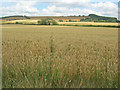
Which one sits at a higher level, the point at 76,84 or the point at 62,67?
the point at 62,67

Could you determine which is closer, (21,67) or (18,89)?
(18,89)

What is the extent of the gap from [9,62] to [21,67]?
1.91ft

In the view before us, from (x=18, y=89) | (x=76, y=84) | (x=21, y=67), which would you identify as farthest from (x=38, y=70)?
(x=76, y=84)

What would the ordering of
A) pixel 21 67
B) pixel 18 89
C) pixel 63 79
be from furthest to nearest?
pixel 21 67, pixel 63 79, pixel 18 89

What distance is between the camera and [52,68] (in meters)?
3.81

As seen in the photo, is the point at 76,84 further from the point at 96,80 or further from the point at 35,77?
the point at 35,77

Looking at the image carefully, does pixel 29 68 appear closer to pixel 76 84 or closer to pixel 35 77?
pixel 35 77

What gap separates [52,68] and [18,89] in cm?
96

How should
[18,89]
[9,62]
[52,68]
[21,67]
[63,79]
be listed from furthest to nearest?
[9,62] → [21,67] → [52,68] → [63,79] → [18,89]

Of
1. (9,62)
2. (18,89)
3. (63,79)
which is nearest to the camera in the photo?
(18,89)

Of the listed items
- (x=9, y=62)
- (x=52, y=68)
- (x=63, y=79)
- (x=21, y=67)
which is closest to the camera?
(x=63, y=79)

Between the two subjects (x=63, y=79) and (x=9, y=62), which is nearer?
(x=63, y=79)

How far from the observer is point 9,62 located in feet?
14.7

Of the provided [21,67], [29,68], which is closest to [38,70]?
[29,68]
